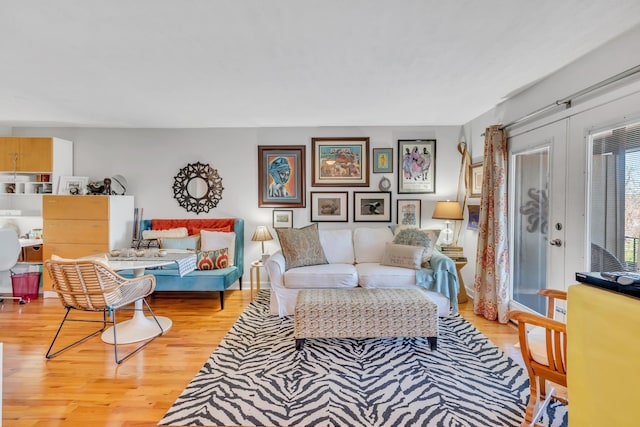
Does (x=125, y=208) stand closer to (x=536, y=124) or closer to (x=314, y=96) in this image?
(x=314, y=96)

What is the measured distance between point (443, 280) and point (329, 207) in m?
1.89

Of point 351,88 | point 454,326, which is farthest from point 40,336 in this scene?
point 454,326

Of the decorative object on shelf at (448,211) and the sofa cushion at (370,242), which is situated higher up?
the decorative object on shelf at (448,211)

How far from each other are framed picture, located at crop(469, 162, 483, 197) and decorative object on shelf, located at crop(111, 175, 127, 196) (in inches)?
194

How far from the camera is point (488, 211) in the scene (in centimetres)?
333

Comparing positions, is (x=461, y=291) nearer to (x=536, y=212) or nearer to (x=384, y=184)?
(x=536, y=212)

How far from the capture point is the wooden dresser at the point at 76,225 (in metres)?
3.85

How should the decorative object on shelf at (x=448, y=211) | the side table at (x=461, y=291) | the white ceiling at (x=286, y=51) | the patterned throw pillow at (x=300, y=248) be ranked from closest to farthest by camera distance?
the white ceiling at (x=286, y=51) → the patterned throw pillow at (x=300, y=248) → the side table at (x=461, y=291) → the decorative object on shelf at (x=448, y=211)

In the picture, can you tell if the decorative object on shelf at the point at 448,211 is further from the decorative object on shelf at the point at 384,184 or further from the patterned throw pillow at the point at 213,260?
the patterned throw pillow at the point at 213,260

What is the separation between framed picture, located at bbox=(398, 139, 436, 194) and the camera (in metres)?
4.38

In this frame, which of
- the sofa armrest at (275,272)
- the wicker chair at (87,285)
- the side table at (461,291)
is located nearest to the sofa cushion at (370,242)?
the side table at (461,291)

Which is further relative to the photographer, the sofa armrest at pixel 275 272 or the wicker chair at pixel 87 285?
the sofa armrest at pixel 275 272

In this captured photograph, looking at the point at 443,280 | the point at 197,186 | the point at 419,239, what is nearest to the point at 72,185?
the point at 197,186

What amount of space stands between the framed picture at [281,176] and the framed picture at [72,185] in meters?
2.47
